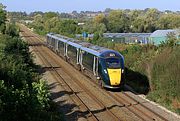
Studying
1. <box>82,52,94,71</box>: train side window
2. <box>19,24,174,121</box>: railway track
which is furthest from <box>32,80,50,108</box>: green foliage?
<box>82,52,94,71</box>: train side window

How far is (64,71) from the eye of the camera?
126ft

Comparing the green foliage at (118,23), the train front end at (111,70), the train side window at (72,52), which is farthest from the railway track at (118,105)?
the green foliage at (118,23)

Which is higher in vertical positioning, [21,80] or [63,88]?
[21,80]

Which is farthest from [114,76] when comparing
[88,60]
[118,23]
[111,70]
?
[118,23]

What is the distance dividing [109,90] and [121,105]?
485 centimetres

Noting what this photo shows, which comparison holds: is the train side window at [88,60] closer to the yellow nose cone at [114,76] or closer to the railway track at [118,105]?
the railway track at [118,105]

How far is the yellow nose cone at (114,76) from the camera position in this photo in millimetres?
25656

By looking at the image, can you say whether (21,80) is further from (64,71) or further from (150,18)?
(150,18)

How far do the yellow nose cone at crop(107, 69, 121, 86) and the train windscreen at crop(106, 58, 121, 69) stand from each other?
268 mm

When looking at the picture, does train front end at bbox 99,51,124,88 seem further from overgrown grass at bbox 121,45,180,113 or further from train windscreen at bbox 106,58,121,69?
overgrown grass at bbox 121,45,180,113

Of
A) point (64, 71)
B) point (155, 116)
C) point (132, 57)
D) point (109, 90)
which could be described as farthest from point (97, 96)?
point (64, 71)

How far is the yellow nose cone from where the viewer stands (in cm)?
2566

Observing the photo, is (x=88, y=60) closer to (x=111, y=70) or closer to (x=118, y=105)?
(x=111, y=70)

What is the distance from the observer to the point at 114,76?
25.7m
